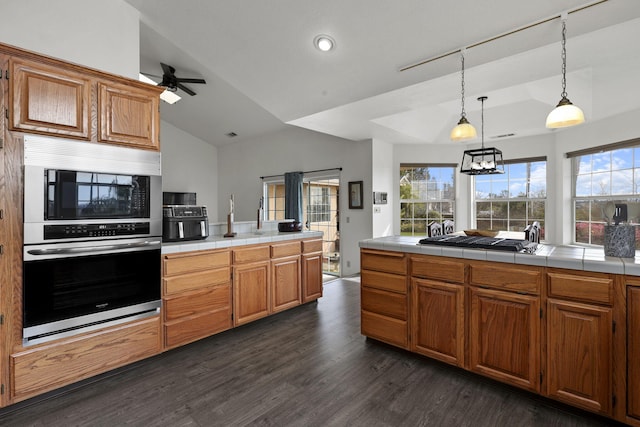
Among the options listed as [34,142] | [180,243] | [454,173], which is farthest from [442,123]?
[34,142]

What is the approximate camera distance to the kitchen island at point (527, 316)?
1.72 m

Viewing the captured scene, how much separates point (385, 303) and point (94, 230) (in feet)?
7.63

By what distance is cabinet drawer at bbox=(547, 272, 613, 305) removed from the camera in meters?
1.74

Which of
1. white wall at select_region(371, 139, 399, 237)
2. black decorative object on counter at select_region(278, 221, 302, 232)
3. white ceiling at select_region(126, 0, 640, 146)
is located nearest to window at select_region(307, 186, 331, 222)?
white wall at select_region(371, 139, 399, 237)

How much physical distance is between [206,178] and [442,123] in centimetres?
584

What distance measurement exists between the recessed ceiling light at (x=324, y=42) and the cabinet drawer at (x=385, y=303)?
91.5 inches

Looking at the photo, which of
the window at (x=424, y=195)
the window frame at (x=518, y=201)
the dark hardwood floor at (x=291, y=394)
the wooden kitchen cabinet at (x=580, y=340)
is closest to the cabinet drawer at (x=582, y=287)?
the wooden kitchen cabinet at (x=580, y=340)

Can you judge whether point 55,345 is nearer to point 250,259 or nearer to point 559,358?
point 250,259

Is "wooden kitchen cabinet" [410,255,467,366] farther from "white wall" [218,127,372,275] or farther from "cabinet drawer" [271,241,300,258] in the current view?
"white wall" [218,127,372,275]

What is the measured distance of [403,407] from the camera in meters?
Result: 1.97

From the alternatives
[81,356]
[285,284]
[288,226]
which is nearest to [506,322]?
[285,284]

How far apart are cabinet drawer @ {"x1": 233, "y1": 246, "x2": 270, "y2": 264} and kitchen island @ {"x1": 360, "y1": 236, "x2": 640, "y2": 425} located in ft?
4.19

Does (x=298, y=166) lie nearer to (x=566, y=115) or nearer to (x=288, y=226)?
(x=288, y=226)

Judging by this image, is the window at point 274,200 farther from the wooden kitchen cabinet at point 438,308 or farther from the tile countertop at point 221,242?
the wooden kitchen cabinet at point 438,308
